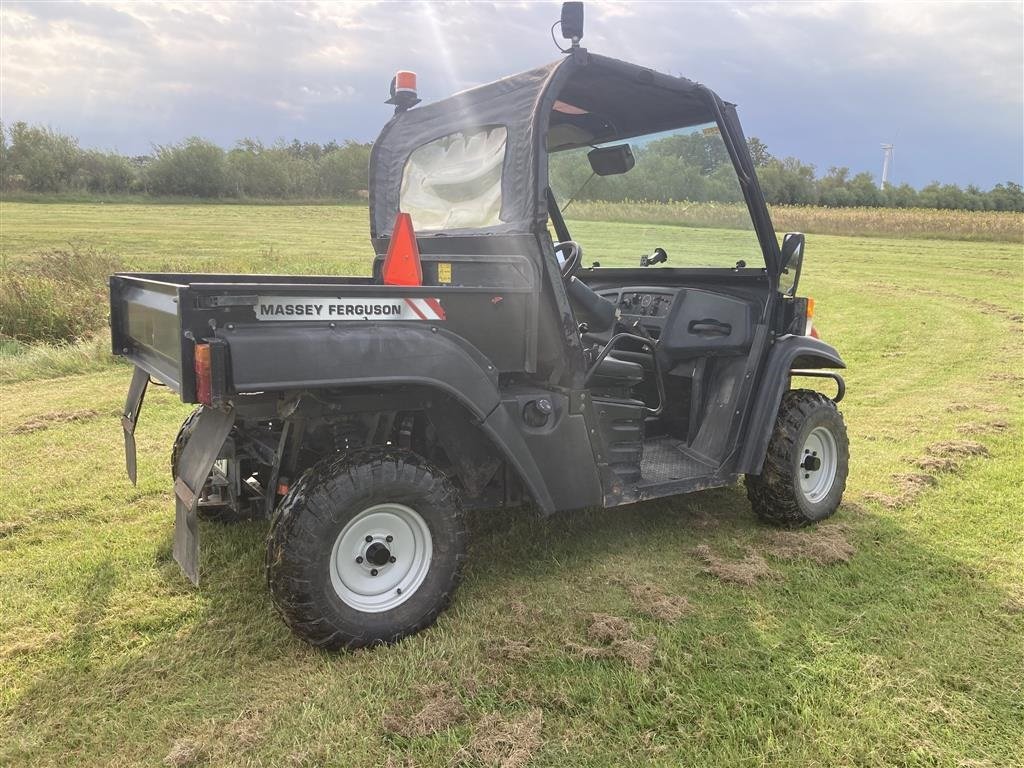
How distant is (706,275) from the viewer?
443 cm

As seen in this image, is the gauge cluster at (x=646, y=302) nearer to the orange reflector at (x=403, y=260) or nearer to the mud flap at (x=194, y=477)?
the orange reflector at (x=403, y=260)

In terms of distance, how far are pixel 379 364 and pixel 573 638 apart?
4.35 feet

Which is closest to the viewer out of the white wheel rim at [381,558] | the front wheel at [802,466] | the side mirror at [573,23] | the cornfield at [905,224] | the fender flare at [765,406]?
the white wheel rim at [381,558]

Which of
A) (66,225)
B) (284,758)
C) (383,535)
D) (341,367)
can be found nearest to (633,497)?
(383,535)

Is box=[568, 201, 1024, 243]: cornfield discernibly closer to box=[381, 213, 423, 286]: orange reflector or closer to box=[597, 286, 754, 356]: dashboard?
box=[597, 286, 754, 356]: dashboard

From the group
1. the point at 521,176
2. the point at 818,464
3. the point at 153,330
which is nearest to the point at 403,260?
the point at 521,176

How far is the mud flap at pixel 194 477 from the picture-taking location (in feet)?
9.34

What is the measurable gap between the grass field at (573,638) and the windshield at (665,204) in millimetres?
52

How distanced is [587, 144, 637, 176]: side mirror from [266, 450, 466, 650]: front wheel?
7.68 feet

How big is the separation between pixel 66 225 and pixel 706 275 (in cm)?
3250

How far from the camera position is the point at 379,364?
2826 mm

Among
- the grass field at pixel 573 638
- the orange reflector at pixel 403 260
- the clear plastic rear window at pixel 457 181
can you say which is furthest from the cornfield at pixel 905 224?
the orange reflector at pixel 403 260

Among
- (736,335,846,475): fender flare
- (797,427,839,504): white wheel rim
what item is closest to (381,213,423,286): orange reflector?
(736,335,846,475): fender flare

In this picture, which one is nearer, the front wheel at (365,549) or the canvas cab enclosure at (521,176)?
the front wheel at (365,549)
